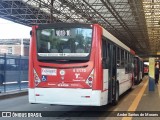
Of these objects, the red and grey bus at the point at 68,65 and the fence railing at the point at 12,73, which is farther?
Answer: the fence railing at the point at 12,73

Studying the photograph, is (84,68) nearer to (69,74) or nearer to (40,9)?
(69,74)

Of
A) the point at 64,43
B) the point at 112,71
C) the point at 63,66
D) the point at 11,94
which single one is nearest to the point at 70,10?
the point at 11,94

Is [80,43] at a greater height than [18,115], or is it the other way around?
[80,43]

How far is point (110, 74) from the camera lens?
13.7 meters

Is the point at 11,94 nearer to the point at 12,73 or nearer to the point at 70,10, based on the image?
the point at 12,73

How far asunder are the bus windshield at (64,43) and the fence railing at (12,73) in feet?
29.3

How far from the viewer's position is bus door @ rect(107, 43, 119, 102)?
1370 centimetres

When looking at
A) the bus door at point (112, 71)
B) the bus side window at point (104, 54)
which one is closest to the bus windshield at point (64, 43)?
the bus side window at point (104, 54)

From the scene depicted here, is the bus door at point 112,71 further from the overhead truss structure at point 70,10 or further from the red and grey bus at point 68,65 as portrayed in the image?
the overhead truss structure at point 70,10

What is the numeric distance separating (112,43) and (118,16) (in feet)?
87.1

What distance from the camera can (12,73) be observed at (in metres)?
22.0

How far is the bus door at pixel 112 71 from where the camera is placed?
13.7 metres

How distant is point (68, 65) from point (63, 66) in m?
0.17

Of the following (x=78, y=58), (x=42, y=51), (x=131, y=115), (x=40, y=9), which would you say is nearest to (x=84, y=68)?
(x=78, y=58)
